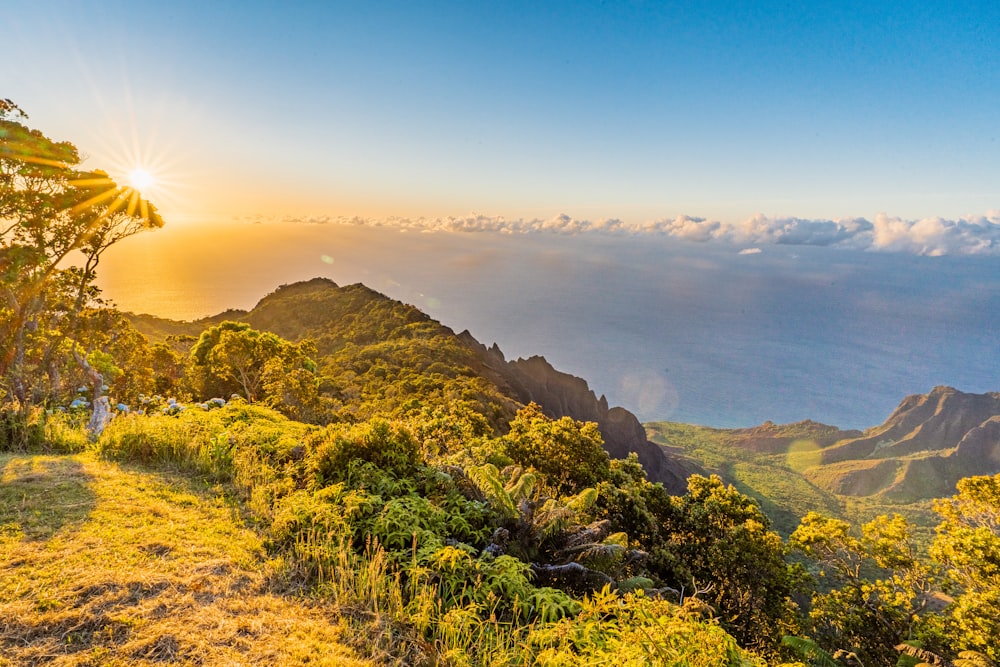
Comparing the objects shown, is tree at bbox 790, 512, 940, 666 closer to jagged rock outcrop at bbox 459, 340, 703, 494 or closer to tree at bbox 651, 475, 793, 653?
tree at bbox 651, 475, 793, 653

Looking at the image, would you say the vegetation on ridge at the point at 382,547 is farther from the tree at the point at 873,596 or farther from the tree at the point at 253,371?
the tree at the point at 253,371

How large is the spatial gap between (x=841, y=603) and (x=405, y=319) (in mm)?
74479

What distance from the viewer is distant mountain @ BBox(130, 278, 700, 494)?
53.1 m

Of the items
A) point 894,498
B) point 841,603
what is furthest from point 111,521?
point 894,498

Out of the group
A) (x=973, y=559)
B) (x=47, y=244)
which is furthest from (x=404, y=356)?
(x=973, y=559)

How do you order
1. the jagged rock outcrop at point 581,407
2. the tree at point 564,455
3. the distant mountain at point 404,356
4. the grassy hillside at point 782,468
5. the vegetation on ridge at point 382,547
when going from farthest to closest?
the grassy hillside at point 782,468
the jagged rock outcrop at point 581,407
the distant mountain at point 404,356
the tree at point 564,455
the vegetation on ridge at point 382,547

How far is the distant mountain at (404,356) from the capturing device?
5309 centimetres

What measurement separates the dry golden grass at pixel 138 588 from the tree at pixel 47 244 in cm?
545

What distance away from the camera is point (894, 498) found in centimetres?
10606

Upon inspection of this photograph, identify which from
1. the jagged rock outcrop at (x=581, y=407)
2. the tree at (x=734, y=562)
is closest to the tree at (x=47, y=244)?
the tree at (x=734, y=562)

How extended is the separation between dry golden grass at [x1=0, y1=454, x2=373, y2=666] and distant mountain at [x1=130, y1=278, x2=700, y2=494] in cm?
3468

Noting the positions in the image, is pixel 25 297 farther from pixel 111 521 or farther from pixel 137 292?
pixel 137 292

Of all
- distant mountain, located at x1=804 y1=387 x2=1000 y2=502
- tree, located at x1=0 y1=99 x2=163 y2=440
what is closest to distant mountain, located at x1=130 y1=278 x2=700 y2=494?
tree, located at x1=0 y1=99 x2=163 y2=440

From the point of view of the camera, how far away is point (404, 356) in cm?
5862
